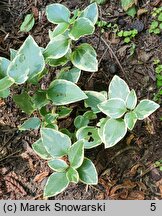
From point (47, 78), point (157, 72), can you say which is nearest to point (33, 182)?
point (47, 78)

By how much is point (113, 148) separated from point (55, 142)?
398 mm

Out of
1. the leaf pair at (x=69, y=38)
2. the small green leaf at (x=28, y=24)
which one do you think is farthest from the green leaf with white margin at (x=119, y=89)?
the small green leaf at (x=28, y=24)

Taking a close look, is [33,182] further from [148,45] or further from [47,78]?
[148,45]

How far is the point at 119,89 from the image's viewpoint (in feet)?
5.63

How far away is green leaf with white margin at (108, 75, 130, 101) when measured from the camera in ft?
5.60

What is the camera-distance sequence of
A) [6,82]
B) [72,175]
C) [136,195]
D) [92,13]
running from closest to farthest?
[6,82] < [72,175] < [92,13] < [136,195]

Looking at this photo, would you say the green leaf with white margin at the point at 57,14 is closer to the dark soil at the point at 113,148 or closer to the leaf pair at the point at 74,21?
the leaf pair at the point at 74,21

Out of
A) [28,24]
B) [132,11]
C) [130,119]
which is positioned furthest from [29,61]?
[132,11]

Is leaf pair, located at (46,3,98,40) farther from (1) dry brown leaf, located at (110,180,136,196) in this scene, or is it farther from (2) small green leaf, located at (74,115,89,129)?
(1) dry brown leaf, located at (110,180,136,196)

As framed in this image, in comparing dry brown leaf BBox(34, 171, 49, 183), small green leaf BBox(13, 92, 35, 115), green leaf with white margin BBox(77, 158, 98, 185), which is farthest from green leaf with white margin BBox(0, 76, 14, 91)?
dry brown leaf BBox(34, 171, 49, 183)

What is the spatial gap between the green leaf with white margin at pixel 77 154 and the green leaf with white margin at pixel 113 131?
0.34 ft

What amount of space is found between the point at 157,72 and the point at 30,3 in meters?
0.79

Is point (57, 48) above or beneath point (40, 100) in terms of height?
above

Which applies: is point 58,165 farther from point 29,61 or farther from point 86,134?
point 29,61
